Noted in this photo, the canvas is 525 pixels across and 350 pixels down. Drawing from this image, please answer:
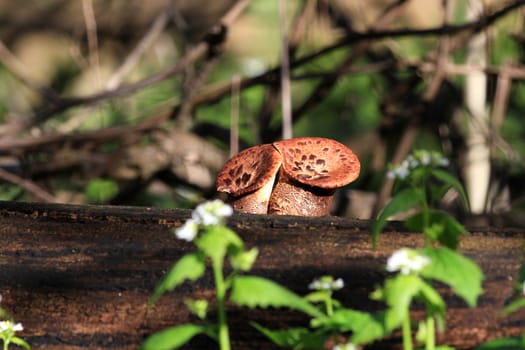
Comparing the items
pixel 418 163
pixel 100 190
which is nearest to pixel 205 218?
pixel 418 163

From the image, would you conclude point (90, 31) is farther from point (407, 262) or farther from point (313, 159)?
point (407, 262)

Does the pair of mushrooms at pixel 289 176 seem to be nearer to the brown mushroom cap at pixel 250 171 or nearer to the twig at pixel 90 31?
the brown mushroom cap at pixel 250 171

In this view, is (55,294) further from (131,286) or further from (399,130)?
(399,130)

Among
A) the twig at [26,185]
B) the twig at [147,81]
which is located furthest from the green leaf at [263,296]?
the twig at [147,81]

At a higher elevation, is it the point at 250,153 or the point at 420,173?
the point at 250,153

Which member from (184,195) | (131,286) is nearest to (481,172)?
(184,195)

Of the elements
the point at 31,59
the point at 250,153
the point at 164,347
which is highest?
the point at 31,59

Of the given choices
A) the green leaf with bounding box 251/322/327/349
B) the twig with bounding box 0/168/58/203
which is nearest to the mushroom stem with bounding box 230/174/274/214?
the green leaf with bounding box 251/322/327/349
